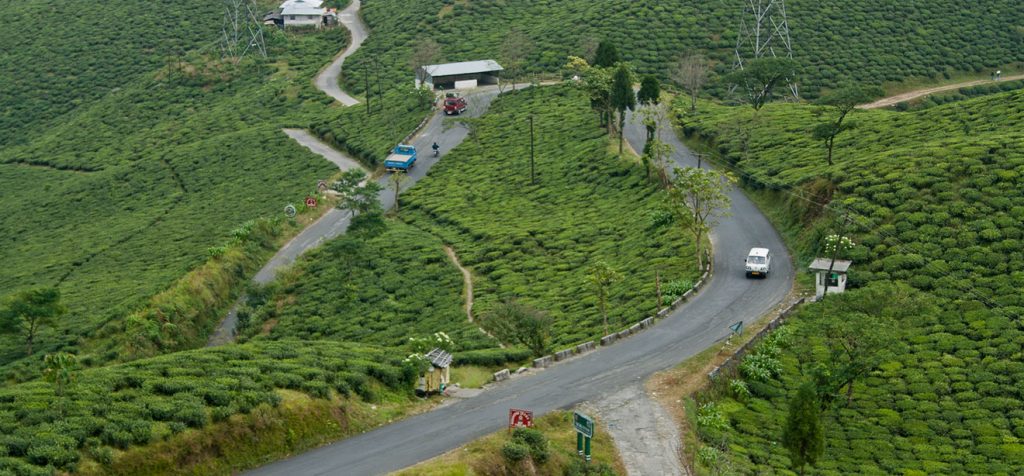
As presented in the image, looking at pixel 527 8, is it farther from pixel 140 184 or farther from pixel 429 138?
pixel 140 184

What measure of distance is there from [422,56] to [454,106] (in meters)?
14.5

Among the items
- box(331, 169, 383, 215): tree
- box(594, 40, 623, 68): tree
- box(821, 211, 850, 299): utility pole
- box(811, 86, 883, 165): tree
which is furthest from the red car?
box(821, 211, 850, 299): utility pole

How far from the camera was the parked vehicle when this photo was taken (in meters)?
106

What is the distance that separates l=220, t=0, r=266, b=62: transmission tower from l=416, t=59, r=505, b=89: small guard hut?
108ft

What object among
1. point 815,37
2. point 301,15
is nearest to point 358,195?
point 815,37

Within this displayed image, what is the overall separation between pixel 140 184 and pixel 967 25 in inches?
3263

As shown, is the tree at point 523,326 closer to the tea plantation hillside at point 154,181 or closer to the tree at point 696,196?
the tree at point 696,196

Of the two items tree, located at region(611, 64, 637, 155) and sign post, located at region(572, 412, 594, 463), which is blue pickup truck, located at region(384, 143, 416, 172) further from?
sign post, located at region(572, 412, 594, 463)

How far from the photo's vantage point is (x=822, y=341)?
2031 inches

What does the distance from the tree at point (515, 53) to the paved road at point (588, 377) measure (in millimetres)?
48151

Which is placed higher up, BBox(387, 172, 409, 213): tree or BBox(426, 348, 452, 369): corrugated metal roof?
BBox(426, 348, 452, 369): corrugated metal roof

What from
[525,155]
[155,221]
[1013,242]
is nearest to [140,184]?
[155,221]

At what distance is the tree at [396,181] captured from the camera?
88375 millimetres

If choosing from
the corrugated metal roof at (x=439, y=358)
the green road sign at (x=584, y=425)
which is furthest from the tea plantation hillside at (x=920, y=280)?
the corrugated metal roof at (x=439, y=358)
